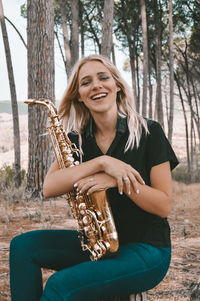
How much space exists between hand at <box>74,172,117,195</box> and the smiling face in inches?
18.7

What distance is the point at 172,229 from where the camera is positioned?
5180mm

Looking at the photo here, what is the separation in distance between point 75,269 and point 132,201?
1.71 ft

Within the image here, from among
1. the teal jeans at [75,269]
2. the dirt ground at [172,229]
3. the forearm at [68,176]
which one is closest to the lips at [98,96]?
the forearm at [68,176]

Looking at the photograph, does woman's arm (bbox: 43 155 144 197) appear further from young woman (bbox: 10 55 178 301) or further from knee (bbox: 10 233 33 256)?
knee (bbox: 10 233 33 256)

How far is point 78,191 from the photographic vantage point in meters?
1.87

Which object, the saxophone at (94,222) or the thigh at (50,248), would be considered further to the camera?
the thigh at (50,248)

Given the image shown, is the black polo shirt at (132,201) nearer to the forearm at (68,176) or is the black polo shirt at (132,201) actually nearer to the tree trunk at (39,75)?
the forearm at (68,176)

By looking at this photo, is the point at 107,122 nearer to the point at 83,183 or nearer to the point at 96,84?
the point at 96,84

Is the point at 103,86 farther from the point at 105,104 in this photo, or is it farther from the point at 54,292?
the point at 54,292

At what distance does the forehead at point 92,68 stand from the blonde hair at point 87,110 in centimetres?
2

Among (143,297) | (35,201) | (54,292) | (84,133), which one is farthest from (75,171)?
(35,201)

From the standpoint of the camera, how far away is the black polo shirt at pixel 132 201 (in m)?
1.87

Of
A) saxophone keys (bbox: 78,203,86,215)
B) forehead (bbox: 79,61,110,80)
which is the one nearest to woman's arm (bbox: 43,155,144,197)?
saxophone keys (bbox: 78,203,86,215)

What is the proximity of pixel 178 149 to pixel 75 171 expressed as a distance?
29.8 metres
